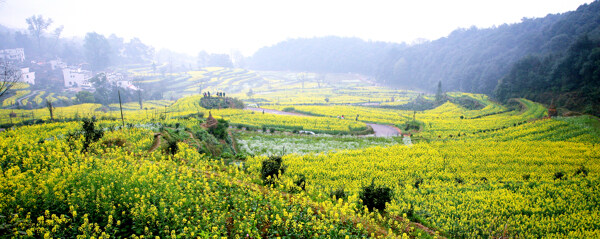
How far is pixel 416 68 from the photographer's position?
11081cm

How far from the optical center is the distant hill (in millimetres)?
138500

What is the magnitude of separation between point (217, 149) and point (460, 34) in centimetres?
12313

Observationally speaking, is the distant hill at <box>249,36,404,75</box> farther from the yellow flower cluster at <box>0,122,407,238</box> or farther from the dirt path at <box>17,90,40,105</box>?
the yellow flower cluster at <box>0,122,407,238</box>

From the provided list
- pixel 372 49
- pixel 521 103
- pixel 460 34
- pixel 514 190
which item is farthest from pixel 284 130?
pixel 372 49

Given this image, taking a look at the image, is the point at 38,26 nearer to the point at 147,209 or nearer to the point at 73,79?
the point at 73,79

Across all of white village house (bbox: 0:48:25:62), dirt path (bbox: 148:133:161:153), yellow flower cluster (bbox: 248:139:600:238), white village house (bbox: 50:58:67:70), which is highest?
white village house (bbox: 0:48:25:62)

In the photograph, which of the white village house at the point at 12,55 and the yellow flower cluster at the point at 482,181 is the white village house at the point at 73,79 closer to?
the white village house at the point at 12,55

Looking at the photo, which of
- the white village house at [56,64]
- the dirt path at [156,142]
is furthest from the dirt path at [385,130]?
the white village house at [56,64]

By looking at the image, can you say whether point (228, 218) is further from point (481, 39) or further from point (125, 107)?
point (481, 39)

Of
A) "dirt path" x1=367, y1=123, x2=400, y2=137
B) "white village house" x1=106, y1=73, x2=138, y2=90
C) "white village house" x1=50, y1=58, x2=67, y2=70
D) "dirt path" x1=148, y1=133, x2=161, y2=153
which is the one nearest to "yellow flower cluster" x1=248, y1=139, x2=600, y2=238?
"dirt path" x1=148, y1=133, x2=161, y2=153

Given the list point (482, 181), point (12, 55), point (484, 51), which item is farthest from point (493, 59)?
point (12, 55)

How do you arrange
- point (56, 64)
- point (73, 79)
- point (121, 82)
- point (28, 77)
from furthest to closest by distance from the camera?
point (56, 64)
point (121, 82)
point (73, 79)
point (28, 77)

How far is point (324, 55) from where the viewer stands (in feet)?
482

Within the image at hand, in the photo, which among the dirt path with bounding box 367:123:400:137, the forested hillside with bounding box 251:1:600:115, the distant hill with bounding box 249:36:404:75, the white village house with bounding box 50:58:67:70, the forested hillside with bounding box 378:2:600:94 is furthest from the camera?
the distant hill with bounding box 249:36:404:75
